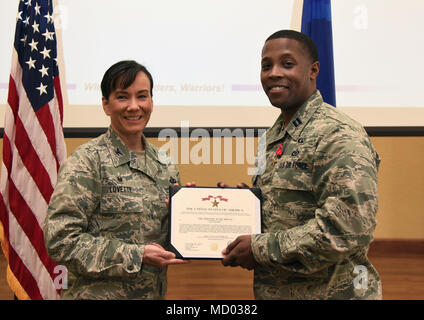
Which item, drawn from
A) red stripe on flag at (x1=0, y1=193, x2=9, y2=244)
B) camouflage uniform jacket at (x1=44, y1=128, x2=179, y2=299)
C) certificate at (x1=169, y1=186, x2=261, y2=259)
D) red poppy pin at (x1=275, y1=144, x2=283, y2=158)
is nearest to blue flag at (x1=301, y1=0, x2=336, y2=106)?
red poppy pin at (x1=275, y1=144, x2=283, y2=158)

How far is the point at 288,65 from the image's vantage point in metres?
1.86

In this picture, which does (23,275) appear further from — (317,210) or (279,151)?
(317,210)

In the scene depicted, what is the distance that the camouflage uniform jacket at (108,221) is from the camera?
1.71 m

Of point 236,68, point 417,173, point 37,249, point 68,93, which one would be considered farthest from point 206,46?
point 417,173

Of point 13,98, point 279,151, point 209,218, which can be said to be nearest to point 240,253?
point 209,218

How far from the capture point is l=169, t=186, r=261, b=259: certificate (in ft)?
5.90

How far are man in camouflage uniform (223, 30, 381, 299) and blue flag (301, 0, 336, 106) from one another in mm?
1537

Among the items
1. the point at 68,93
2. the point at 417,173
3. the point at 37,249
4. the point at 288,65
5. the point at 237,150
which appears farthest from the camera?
the point at 417,173

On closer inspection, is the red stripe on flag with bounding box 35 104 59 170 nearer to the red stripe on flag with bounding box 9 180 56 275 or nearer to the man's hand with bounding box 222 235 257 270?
the red stripe on flag with bounding box 9 180 56 275

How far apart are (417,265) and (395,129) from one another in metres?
2.04

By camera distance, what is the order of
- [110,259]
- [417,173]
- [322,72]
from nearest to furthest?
1. [110,259]
2. [322,72]
3. [417,173]

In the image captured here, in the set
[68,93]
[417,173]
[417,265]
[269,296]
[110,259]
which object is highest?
[68,93]

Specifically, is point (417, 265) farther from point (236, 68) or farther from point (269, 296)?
point (269, 296)

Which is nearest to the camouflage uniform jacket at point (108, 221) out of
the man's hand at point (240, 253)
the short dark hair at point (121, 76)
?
the short dark hair at point (121, 76)
